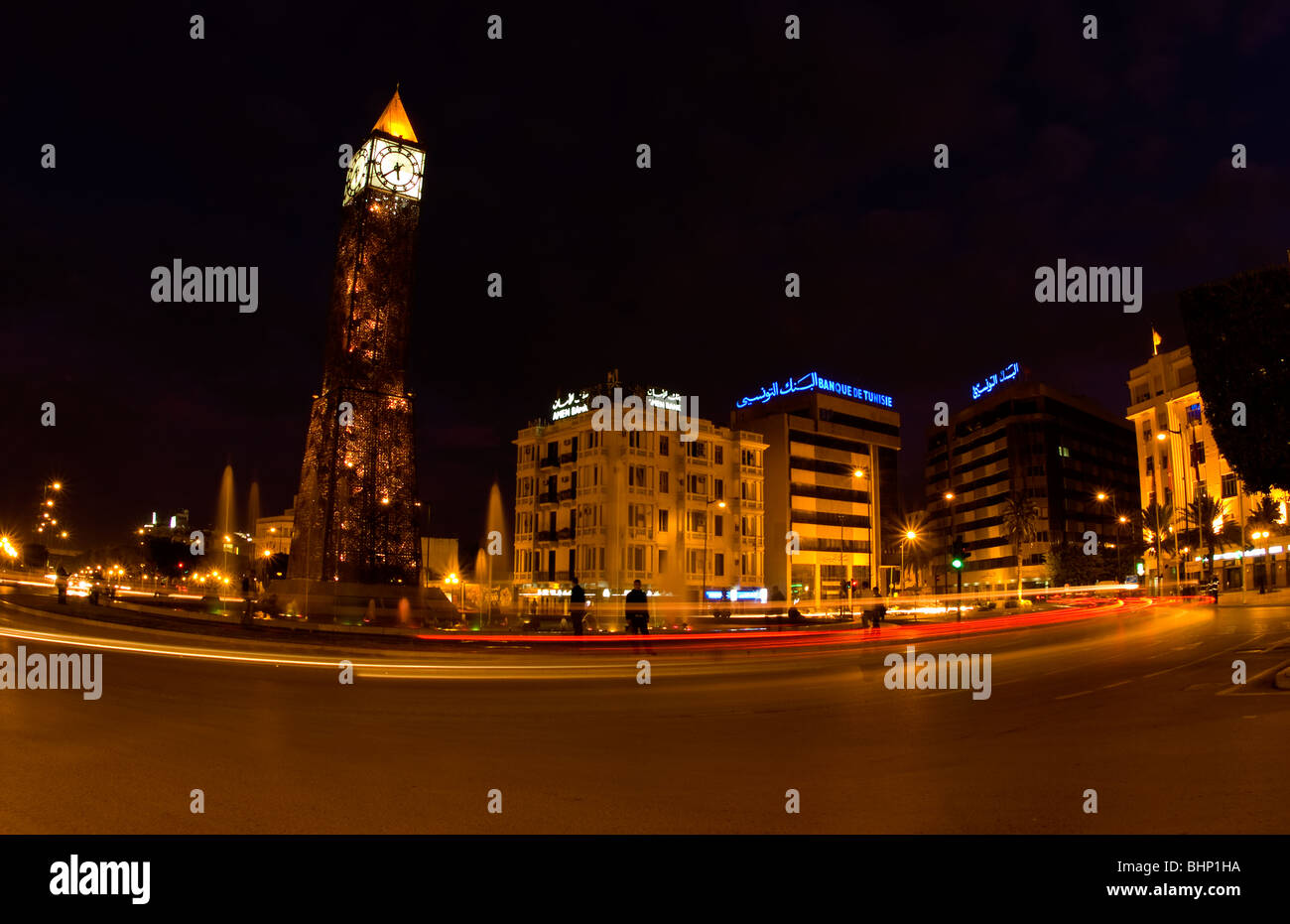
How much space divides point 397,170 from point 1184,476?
9143 centimetres

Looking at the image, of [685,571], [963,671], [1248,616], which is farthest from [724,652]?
[685,571]

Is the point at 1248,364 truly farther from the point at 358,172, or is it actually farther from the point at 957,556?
the point at 358,172

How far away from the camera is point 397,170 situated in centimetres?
3841

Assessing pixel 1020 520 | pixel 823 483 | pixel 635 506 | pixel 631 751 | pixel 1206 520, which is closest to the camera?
pixel 631 751

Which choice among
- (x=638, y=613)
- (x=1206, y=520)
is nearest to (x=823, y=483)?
(x=1206, y=520)

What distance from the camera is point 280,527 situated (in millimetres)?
180625

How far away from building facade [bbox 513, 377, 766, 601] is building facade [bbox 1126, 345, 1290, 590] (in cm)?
3969

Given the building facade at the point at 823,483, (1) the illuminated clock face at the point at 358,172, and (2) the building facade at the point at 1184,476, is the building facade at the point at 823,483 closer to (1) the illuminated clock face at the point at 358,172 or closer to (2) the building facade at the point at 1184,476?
(2) the building facade at the point at 1184,476

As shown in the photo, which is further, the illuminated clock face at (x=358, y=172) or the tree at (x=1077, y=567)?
the tree at (x=1077, y=567)

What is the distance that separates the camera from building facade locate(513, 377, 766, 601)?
66.4m

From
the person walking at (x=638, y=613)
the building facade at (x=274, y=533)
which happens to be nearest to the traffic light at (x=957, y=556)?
the person walking at (x=638, y=613)

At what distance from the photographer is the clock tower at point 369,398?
36656 millimetres

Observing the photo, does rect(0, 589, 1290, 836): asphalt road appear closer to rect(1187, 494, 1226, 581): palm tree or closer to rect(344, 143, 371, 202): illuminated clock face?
rect(344, 143, 371, 202): illuminated clock face

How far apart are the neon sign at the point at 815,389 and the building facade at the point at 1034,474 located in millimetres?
21639
